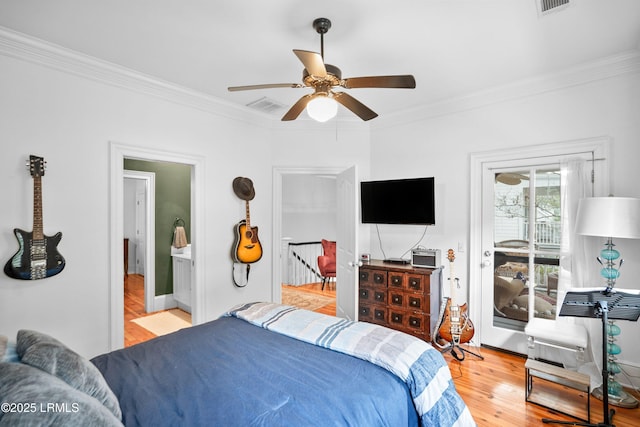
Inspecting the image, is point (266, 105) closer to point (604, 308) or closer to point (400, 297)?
point (400, 297)

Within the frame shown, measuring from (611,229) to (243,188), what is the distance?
333cm

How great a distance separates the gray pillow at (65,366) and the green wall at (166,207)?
3647 mm

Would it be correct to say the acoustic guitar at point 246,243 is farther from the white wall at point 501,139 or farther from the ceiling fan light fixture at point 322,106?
the ceiling fan light fixture at point 322,106

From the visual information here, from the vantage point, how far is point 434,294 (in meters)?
3.40

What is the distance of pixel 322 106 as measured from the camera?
6.67 ft

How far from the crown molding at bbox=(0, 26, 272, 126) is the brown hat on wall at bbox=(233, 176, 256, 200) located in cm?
72

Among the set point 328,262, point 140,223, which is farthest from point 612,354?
point 140,223

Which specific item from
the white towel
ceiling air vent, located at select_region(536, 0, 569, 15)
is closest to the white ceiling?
ceiling air vent, located at select_region(536, 0, 569, 15)

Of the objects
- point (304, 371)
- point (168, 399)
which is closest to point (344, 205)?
point (304, 371)

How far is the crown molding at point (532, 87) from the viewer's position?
2656 millimetres

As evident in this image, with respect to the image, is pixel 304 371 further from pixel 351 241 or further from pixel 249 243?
pixel 249 243

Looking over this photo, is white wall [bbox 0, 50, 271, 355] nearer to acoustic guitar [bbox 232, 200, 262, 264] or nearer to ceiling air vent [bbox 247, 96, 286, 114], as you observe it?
ceiling air vent [bbox 247, 96, 286, 114]

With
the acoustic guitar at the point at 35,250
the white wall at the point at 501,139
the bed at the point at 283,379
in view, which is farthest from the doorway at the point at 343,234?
the acoustic guitar at the point at 35,250

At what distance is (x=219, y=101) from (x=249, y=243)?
1613mm
